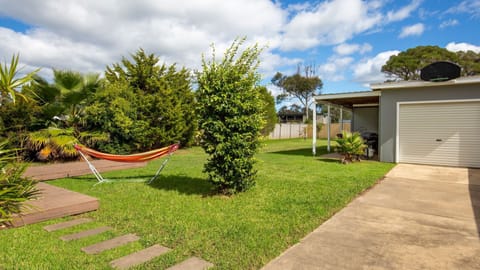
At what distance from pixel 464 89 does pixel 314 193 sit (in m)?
6.69

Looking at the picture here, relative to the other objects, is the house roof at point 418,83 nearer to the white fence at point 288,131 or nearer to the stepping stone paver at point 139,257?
the stepping stone paver at point 139,257

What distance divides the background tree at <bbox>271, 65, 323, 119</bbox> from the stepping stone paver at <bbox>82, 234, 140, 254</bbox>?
36.6m

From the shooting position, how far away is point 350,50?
23.3 meters

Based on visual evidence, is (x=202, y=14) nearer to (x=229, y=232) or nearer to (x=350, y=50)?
(x=229, y=232)

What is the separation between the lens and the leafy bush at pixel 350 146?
8758 millimetres

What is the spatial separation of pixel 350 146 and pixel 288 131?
1647cm

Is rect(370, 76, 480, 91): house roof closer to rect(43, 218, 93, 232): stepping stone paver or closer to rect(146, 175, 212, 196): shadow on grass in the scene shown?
rect(146, 175, 212, 196): shadow on grass

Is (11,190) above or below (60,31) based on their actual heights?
below

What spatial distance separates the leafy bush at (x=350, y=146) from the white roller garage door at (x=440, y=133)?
1.55 meters

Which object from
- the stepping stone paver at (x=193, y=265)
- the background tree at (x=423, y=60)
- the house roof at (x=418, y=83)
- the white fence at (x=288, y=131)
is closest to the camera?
the stepping stone paver at (x=193, y=265)

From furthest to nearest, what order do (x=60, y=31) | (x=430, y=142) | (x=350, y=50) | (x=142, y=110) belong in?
1. (x=350, y=50)
2. (x=142, y=110)
3. (x=60, y=31)
4. (x=430, y=142)

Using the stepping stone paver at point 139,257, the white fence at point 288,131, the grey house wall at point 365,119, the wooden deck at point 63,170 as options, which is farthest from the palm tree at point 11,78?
the white fence at point 288,131

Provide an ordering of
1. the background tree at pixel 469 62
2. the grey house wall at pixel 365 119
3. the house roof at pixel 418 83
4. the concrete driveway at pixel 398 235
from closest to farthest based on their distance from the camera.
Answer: the concrete driveway at pixel 398 235, the house roof at pixel 418 83, the grey house wall at pixel 365 119, the background tree at pixel 469 62

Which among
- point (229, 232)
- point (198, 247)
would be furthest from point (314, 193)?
point (198, 247)
